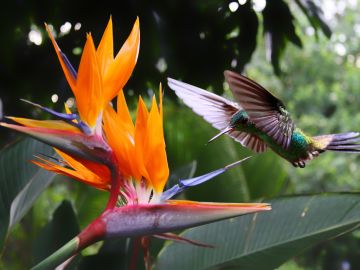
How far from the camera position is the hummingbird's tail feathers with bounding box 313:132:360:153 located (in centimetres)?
77

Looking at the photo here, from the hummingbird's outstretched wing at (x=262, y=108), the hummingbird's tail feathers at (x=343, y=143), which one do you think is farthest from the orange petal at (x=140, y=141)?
the hummingbird's tail feathers at (x=343, y=143)

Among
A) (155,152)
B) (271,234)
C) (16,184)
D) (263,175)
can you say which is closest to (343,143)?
(155,152)

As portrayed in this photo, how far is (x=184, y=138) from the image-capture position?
2.14 metres

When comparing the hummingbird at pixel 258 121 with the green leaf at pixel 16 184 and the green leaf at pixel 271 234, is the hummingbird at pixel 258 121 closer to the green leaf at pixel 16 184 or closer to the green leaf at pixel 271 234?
the green leaf at pixel 271 234

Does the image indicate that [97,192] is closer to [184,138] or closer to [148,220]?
[184,138]

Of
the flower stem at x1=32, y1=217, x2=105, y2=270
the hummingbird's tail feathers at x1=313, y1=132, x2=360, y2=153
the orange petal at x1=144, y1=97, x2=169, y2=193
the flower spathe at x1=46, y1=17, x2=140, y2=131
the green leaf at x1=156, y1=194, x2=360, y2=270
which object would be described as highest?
the flower spathe at x1=46, y1=17, x2=140, y2=131

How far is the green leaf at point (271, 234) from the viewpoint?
3.46ft

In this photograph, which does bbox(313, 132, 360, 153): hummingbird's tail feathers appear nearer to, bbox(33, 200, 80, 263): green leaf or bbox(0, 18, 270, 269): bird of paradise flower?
bbox(0, 18, 270, 269): bird of paradise flower

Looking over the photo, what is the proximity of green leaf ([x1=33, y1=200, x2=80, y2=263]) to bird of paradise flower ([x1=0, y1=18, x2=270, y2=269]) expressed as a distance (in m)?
Result: 0.46

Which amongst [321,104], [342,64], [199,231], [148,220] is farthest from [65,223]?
[342,64]

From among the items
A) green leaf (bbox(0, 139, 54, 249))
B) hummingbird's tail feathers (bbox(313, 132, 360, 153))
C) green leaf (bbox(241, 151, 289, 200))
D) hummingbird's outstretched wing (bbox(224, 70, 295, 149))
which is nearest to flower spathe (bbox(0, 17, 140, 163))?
hummingbird's outstretched wing (bbox(224, 70, 295, 149))

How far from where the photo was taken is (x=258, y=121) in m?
0.75

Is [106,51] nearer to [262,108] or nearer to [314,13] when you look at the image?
[262,108]

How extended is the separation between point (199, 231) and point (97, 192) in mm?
847
